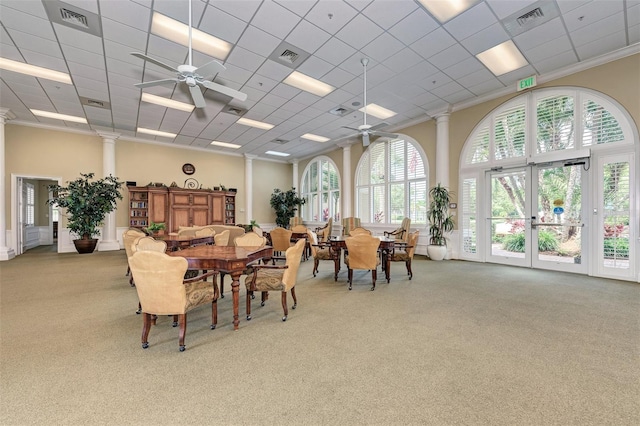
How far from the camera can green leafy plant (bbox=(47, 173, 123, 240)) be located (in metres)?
7.93

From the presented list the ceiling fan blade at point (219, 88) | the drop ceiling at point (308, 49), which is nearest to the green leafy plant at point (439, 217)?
the drop ceiling at point (308, 49)

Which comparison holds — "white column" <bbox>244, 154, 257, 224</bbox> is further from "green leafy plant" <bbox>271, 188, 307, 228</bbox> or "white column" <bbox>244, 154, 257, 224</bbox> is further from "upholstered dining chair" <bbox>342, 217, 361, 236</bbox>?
"upholstered dining chair" <bbox>342, 217, 361, 236</bbox>

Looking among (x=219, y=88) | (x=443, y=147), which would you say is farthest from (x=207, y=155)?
(x=443, y=147)

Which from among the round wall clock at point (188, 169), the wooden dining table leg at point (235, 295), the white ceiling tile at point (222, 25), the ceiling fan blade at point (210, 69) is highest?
the white ceiling tile at point (222, 25)

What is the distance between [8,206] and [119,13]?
773 centimetres

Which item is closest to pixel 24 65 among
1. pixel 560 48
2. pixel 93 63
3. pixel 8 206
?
pixel 93 63

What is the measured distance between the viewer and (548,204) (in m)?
5.71

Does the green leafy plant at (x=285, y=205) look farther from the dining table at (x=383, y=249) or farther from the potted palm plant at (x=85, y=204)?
the dining table at (x=383, y=249)

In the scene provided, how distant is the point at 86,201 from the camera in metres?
8.03

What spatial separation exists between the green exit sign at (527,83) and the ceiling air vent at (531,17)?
1.78m

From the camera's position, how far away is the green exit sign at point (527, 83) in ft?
18.4

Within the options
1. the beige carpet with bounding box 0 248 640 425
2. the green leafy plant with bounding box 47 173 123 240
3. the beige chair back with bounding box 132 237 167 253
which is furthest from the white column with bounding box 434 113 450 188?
the green leafy plant with bounding box 47 173 123 240

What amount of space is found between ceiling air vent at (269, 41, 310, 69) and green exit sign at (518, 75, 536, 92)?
4.55 meters

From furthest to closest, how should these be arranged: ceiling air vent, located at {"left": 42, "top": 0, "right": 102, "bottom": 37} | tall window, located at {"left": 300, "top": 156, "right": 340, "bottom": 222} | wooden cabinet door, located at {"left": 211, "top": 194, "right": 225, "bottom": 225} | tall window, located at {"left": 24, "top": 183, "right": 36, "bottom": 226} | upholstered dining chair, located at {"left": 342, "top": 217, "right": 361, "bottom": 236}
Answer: tall window, located at {"left": 300, "top": 156, "right": 340, "bottom": 222}
wooden cabinet door, located at {"left": 211, "top": 194, "right": 225, "bottom": 225}
upholstered dining chair, located at {"left": 342, "top": 217, "right": 361, "bottom": 236}
tall window, located at {"left": 24, "top": 183, "right": 36, "bottom": 226}
ceiling air vent, located at {"left": 42, "top": 0, "right": 102, "bottom": 37}
